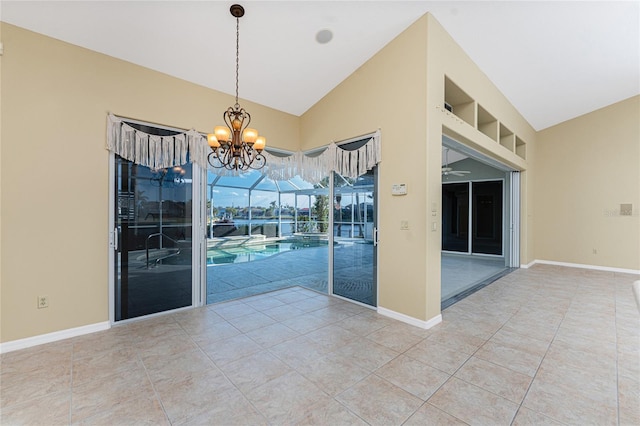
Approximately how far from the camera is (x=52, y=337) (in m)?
2.82

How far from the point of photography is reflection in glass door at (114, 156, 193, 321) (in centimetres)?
329

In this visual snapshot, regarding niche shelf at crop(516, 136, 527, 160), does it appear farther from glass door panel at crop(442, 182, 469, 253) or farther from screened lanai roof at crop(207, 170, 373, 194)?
screened lanai roof at crop(207, 170, 373, 194)

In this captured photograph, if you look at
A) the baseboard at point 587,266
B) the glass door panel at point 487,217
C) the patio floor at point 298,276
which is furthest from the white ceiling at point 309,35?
the baseboard at point 587,266

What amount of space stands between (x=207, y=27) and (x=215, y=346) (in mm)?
3374

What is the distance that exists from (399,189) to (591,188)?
624cm

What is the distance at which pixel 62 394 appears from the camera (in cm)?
201

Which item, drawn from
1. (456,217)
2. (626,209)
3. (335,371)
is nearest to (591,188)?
(626,209)

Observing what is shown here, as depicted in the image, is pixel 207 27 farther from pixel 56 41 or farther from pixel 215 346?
pixel 215 346

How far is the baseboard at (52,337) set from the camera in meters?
2.63

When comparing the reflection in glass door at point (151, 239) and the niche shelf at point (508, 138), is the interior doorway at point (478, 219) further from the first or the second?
the reflection in glass door at point (151, 239)

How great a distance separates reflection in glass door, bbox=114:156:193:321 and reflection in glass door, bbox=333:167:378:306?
220 centimetres

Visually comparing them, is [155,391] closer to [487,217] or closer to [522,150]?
[522,150]

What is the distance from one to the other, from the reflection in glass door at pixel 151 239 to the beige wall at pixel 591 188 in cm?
845

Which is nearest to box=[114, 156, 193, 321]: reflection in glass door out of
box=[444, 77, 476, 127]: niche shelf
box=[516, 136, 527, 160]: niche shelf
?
box=[444, 77, 476, 127]: niche shelf
